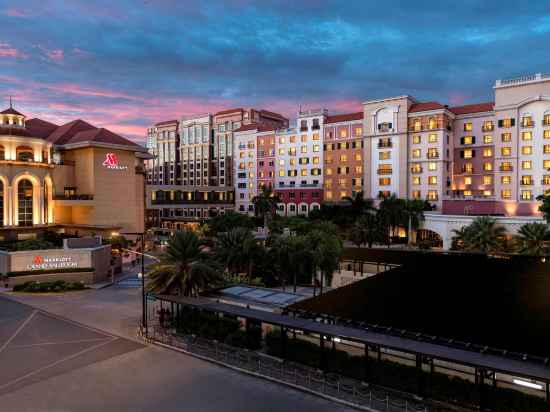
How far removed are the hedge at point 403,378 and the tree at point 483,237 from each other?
130ft

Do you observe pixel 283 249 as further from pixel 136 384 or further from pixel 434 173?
pixel 434 173

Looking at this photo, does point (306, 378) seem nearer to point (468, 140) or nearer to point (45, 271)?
point (45, 271)

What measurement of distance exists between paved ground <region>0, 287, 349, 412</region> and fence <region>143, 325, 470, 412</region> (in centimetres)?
80

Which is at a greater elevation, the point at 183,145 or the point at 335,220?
the point at 183,145

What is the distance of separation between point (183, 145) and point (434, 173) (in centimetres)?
11018

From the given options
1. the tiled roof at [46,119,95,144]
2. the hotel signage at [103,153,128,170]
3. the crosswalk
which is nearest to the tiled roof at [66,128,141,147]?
the hotel signage at [103,153,128,170]

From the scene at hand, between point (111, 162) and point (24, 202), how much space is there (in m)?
16.2

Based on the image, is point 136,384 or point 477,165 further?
point 477,165

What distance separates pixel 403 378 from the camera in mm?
21781

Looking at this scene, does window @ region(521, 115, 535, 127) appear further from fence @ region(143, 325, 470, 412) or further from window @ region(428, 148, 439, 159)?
fence @ region(143, 325, 470, 412)

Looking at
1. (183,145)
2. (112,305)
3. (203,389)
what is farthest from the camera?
(183,145)

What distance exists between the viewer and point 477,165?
94.5 metres

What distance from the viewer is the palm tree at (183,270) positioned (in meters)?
34.3

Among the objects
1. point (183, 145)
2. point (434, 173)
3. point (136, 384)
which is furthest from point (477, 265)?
point (183, 145)
